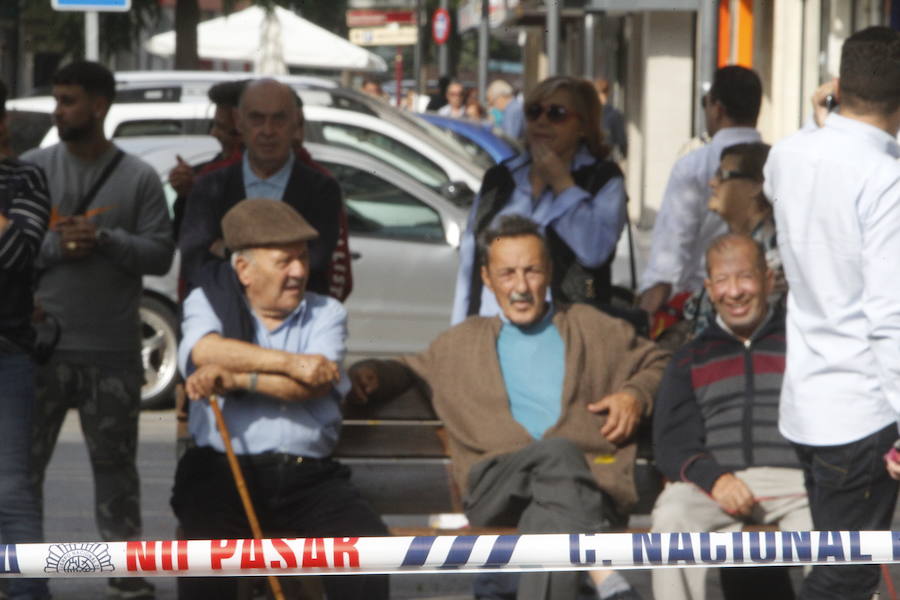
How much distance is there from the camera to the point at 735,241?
5.61 m

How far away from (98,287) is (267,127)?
89cm

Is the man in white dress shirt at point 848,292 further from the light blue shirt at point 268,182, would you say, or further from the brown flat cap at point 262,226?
the light blue shirt at point 268,182

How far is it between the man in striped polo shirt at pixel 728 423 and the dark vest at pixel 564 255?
0.50 meters

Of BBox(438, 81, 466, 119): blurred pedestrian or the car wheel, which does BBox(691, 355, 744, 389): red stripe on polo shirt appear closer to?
the car wheel

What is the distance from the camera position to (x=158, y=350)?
10.9 meters

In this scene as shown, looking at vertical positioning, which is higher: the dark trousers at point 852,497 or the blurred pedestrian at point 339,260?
the blurred pedestrian at point 339,260

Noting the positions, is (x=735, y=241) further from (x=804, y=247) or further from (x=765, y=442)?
(x=804, y=247)

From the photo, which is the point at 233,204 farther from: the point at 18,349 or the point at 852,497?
the point at 852,497

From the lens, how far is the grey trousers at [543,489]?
5297 mm

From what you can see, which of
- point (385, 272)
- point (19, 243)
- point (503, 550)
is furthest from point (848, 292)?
point (385, 272)

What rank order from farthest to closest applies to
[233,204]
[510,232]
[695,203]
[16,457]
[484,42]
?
[484,42]
[695,203]
[233,204]
[510,232]
[16,457]

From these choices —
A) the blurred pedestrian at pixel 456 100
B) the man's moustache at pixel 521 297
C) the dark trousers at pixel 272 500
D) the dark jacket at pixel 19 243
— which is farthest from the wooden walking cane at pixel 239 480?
the blurred pedestrian at pixel 456 100

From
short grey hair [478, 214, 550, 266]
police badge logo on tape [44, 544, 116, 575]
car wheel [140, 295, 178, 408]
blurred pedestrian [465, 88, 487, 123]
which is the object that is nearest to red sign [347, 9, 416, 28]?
blurred pedestrian [465, 88, 487, 123]

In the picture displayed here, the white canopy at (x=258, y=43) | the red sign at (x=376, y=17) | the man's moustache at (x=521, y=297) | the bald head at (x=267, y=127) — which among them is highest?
the red sign at (x=376, y=17)
